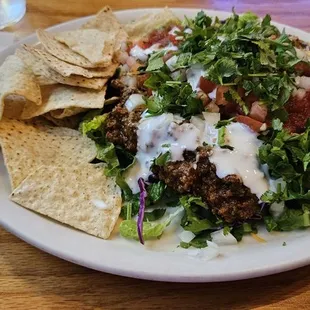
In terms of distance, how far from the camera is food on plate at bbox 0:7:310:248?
7.25 ft

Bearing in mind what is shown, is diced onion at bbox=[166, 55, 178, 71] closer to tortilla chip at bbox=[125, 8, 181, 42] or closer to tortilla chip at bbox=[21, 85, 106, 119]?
tortilla chip at bbox=[21, 85, 106, 119]

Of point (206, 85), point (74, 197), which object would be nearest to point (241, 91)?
point (206, 85)

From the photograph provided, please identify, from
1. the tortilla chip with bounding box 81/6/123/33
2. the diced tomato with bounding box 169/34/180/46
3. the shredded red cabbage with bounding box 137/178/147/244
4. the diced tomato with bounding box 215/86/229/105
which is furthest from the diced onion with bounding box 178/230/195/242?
the tortilla chip with bounding box 81/6/123/33

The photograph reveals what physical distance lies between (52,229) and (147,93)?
974 mm

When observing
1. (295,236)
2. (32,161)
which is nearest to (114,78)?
(32,161)

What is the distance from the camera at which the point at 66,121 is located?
282cm

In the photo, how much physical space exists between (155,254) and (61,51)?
53.7 inches

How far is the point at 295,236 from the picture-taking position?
6.99ft

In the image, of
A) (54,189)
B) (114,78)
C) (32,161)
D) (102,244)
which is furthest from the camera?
(114,78)

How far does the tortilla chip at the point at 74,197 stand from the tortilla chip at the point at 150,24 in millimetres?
1341

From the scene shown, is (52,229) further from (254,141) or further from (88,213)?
(254,141)

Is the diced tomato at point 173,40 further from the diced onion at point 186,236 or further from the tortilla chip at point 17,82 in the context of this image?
the diced onion at point 186,236

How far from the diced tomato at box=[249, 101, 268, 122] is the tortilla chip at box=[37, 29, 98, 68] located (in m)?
0.91

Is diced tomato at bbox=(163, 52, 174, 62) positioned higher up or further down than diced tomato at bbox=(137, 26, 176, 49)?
higher up
